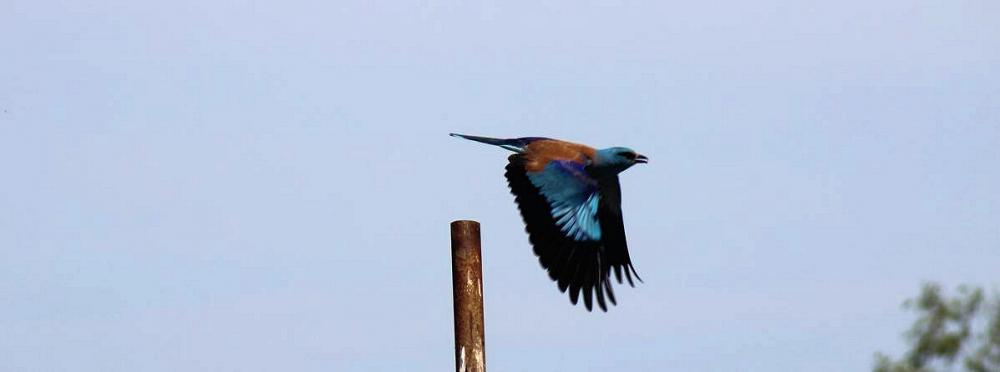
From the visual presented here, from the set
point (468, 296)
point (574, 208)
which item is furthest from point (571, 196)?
point (468, 296)

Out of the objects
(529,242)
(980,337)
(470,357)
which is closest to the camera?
(470,357)

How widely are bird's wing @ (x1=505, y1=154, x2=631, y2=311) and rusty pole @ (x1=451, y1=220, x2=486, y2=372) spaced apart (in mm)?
2717

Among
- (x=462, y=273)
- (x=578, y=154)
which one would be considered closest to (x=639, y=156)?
(x=578, y=154)

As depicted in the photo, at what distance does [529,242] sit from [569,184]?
675mm

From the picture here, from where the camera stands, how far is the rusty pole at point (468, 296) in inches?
Result: 535

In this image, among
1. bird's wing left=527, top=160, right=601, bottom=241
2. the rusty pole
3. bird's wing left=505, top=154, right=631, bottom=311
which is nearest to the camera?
the rusty pole

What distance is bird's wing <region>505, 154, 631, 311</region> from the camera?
54.4 ft

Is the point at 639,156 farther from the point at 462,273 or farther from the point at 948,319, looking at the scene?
the point at 948,319

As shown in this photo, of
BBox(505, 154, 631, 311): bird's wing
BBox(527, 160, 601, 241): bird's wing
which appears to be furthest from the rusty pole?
BBox(527, 160, 601, 241): bird's wing

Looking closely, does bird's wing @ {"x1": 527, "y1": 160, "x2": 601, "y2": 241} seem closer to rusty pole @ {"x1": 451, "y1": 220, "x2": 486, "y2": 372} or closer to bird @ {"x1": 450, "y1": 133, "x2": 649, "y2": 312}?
bird @ {"x1": 450, "y1": 133, "x2": 649, "y2": 312}

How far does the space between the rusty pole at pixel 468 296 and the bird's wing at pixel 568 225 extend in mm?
2717

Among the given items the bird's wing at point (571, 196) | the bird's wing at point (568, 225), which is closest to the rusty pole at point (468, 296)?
the bird's wing at point (568, 225)

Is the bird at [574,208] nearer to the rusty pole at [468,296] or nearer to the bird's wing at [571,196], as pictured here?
the bird's wing at [571,196]

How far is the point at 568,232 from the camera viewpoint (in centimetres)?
1680
